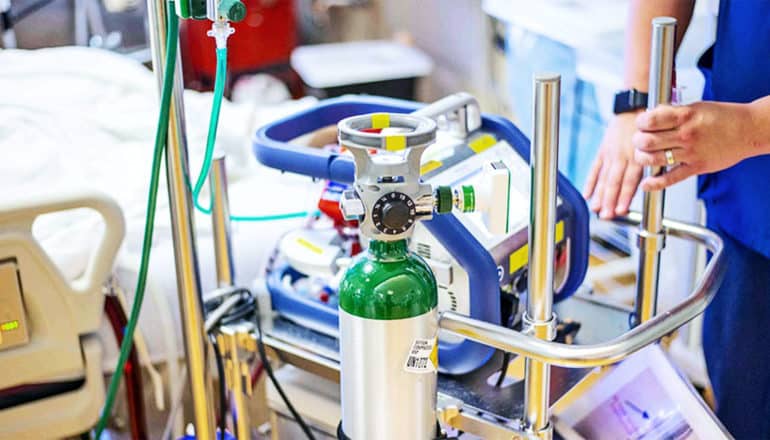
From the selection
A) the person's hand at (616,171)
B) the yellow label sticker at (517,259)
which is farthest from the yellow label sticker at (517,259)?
the person's hand at (616,171)

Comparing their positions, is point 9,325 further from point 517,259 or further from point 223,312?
point 517,259

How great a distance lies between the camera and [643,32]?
4.60 ft

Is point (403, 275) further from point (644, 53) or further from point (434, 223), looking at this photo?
point (644, 53)

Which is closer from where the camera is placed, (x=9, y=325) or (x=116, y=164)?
(x=9, y=325)

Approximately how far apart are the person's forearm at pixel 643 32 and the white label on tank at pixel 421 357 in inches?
23.0

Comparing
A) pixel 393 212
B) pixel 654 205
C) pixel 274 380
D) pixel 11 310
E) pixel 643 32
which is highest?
pixel 643 32

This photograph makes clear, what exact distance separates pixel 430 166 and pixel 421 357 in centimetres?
35

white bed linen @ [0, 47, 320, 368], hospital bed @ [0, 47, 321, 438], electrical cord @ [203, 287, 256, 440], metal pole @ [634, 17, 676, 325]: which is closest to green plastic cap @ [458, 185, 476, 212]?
metal pole @ [634, 17, 676, 325]

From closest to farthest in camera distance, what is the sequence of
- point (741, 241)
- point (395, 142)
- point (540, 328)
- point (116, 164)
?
point (395, 142) → point (540, 328) → point (741, 241) → point (116, 164)

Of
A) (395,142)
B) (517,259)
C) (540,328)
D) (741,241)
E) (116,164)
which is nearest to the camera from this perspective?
(395,142)

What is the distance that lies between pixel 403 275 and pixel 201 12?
0.37 meters

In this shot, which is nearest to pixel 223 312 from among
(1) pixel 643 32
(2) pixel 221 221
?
(2) pixel 221 221

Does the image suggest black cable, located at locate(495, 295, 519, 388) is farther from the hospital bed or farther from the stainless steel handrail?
the hospital bed

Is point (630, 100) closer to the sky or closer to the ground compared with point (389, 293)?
closer to the sky
